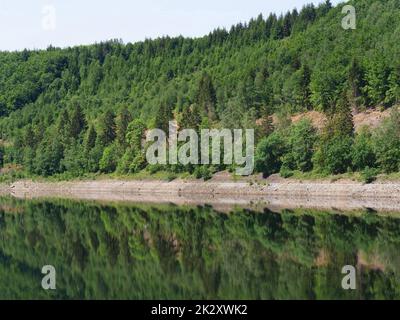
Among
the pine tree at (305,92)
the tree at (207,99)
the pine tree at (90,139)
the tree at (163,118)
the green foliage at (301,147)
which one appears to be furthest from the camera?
the pine tree at (90,139)

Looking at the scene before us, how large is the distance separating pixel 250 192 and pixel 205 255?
2324 inches

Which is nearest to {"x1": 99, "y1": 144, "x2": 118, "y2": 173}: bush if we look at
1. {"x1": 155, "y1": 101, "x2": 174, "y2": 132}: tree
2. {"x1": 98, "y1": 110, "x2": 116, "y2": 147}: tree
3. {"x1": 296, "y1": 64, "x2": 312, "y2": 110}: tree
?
{"x1": 155, "y1": 101, "x2": 174, "y2": 132}: tree

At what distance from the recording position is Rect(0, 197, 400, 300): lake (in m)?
29.7

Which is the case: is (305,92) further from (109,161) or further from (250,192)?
(109,161)

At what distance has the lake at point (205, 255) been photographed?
97.6 ft

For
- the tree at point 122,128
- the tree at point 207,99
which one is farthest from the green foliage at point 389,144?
the tree at point 122,128

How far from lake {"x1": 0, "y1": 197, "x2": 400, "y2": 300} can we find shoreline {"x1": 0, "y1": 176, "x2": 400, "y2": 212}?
11.9 metres

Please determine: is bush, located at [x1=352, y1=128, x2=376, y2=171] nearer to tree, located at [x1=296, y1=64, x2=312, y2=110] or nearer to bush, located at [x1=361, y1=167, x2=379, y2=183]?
bush, located at [x1=361, y1=167, x2=379, y2=183]

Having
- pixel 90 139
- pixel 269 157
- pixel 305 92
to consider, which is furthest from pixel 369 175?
pixel 90 139

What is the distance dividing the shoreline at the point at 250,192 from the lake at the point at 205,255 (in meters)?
11.9

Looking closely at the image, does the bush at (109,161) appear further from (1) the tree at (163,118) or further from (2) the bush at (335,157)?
(2) the bush at (335,157)

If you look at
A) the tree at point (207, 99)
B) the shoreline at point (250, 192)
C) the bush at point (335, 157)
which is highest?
the tree at point (207, 99)

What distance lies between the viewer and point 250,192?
98500 mm
